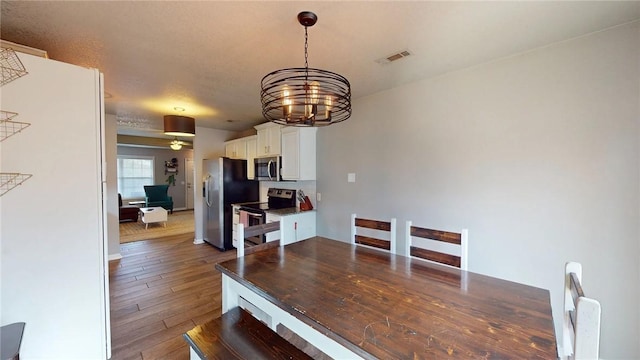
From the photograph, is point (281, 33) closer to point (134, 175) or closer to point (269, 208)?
point (269, 208)

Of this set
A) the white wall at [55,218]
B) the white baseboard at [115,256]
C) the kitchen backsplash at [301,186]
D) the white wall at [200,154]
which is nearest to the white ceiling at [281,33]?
the white wall at [55,218]

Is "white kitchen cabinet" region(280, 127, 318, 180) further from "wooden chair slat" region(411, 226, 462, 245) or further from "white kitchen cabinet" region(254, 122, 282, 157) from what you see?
"wooden chair slat" region(411, 226, 462, 245)

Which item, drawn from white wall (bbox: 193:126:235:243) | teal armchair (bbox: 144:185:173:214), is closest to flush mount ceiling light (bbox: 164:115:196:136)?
white wall (bbox: 193:126:235:243)

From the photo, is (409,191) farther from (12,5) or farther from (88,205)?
(12,5)

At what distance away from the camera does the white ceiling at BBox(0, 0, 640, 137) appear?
4.86 ft

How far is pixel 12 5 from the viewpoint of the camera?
1431 millimetres

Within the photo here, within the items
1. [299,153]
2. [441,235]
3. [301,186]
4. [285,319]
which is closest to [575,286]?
[441,235]

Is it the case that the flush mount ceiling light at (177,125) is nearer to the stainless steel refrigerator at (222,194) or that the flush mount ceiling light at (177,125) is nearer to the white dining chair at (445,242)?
the stainless steel refrigerator at (222,194)

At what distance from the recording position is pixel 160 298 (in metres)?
2.77

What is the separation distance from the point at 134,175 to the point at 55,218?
9090 mm

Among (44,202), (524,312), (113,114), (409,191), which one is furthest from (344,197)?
(113,114)

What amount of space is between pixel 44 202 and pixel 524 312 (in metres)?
2.56

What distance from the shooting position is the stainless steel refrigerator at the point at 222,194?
453 cm

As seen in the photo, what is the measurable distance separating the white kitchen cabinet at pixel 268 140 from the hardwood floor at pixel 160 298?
1883 mm
